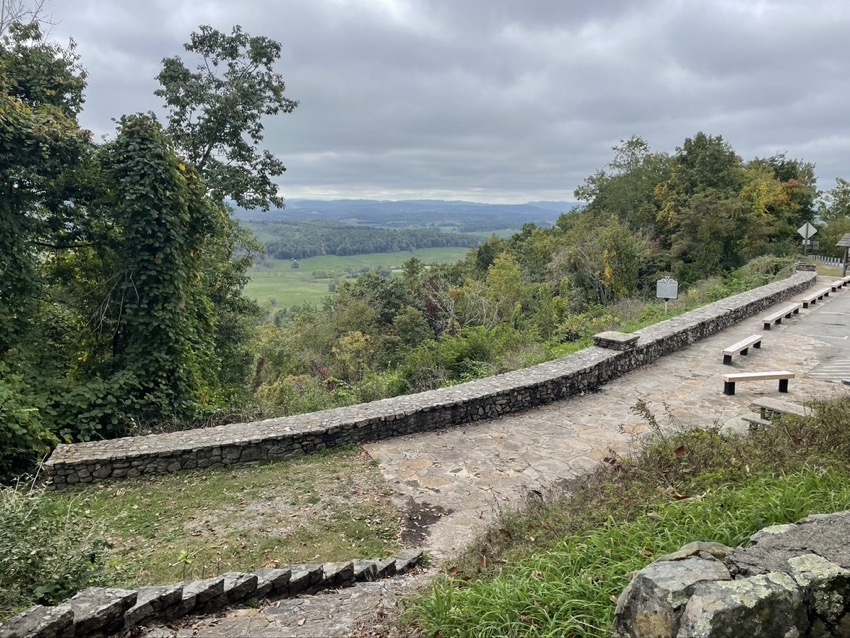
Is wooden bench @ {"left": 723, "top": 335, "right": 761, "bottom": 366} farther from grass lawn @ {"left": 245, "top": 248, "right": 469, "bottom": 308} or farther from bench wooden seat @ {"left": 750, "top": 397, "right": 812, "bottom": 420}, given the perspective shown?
grass lawn @ {"left": 245, "top": 248, "right": 469, "bottom": 308}

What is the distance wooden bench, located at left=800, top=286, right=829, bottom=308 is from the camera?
592 inches

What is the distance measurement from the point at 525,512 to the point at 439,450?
2232 mm

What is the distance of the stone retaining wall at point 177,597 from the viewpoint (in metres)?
2.73

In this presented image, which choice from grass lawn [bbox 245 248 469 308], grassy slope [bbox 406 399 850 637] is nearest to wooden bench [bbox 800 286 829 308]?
grassy slope [bbox 406 399 850 637]

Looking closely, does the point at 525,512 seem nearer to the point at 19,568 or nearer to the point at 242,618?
the point at 242,618

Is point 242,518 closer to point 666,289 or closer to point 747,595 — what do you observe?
point 747,595

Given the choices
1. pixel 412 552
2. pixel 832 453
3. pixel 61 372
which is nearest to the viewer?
pixel 832 453

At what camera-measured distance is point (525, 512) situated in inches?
175

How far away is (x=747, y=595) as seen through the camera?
193 cm

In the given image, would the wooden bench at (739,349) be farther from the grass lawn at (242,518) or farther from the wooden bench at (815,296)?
the grass lawn at (242,518)

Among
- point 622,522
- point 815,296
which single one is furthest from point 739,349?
point 815,296

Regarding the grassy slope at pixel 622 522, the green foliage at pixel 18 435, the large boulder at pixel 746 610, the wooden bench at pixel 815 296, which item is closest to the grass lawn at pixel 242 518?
the green foliage at pixel 18 435

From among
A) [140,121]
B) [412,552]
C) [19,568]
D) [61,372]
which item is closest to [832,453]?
[412,552]

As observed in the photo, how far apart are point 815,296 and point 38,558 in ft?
63.6
